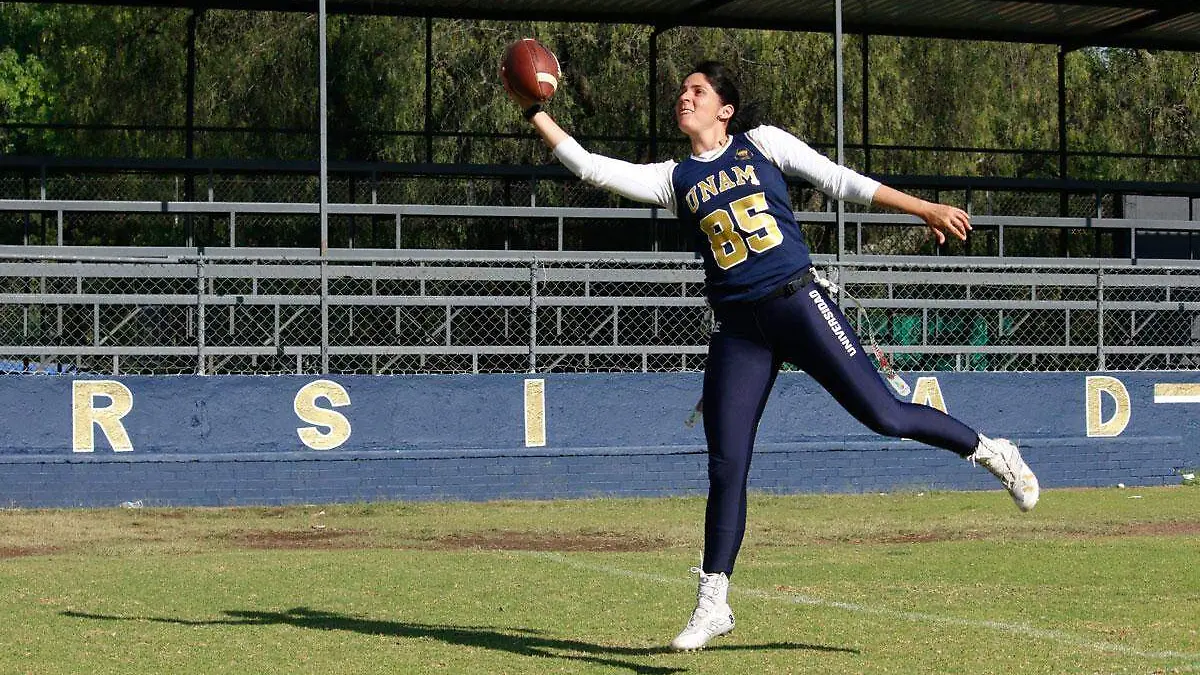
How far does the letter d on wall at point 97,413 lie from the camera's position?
12.9m

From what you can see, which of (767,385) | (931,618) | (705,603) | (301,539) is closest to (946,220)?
(767,385)

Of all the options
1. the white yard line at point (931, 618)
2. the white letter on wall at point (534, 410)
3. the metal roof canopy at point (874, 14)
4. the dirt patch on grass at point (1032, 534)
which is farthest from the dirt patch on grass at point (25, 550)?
the metal roof canopy at point (874, 14)

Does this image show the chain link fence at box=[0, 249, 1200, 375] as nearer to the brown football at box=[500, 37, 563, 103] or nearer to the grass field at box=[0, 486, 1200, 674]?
the grass field at box=[0, 486, 1200, 674]

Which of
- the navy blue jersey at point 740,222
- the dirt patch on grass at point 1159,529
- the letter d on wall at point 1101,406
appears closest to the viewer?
the navy blue jersey at point 740,222

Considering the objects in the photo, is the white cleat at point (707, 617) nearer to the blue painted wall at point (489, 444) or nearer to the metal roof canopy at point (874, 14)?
the blue painted wall at point (489, 444)

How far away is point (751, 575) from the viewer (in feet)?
27.6

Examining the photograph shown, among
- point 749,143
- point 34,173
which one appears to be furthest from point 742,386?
point 34,173

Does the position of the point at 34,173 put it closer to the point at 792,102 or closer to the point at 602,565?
the point at 792,102

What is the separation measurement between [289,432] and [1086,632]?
836 cm

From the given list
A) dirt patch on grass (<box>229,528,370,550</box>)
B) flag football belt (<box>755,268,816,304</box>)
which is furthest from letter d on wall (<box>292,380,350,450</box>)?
flag football belt (<box>755,268,816,304</box>)

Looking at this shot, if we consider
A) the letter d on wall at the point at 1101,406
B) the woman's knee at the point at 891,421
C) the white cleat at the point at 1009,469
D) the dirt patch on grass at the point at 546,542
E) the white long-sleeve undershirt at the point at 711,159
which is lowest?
the dirt patch on grass at the point at 546,542

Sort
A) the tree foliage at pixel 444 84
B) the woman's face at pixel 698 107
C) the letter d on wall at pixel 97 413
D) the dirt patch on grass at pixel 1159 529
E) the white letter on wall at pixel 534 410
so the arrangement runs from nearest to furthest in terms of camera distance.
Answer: the woman's face at pixel 698 107 → the dirt patch on grass at pixel 1159 529 → the letter d on wall at pixel 97 413 → the white letter on wall at pixel 534 410 → the tree foliage at pixel 444 84

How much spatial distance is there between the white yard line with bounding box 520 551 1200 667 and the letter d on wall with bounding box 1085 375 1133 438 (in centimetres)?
A: 768

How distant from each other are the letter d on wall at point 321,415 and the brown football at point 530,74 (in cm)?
Result: 747
